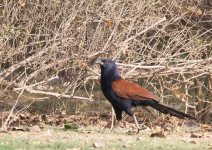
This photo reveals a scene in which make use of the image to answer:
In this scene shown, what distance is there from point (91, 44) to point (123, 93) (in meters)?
2.00

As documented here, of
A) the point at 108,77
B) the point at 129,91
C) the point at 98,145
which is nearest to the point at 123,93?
the point at 129,91

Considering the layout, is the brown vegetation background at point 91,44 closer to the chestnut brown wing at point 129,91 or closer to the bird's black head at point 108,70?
the bird's black head at point 108,70

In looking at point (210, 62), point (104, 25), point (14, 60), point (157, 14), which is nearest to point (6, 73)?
point (14, 60)

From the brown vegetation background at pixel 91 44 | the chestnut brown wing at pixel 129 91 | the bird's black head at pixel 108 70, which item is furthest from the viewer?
the brown vegetation background at pixel 91 44

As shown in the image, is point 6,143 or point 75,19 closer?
point 6,143

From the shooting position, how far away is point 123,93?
1037 cm

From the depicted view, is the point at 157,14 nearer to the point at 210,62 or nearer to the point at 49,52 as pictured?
the point at 210,62

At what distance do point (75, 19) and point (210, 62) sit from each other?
9.83 ft

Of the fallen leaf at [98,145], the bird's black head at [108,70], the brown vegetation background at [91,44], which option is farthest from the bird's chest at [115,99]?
the fallen leaf at [98,145]

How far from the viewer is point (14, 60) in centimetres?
1212

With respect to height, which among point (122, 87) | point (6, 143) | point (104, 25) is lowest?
point (6, 143)

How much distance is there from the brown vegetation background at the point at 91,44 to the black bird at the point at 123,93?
1.46 meters

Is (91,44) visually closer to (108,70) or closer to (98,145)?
(108,70)

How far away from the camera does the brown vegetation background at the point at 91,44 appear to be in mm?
11766
